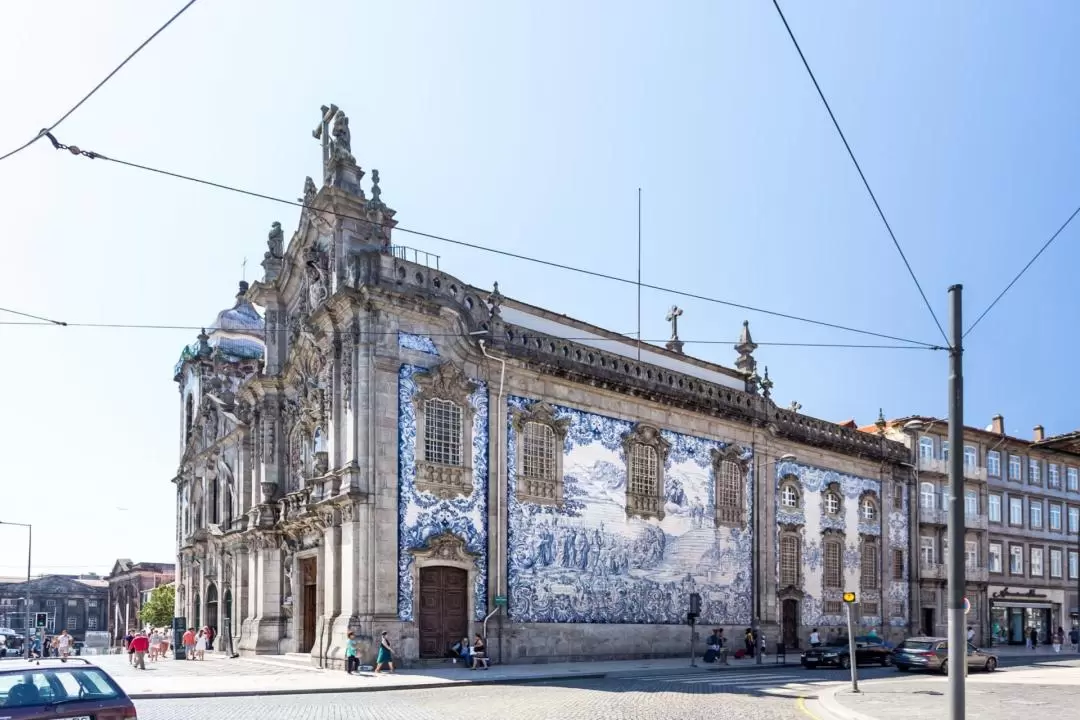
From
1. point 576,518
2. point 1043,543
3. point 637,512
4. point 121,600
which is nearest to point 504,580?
point 576,518

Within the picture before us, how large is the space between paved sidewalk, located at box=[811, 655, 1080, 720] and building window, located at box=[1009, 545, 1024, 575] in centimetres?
2874

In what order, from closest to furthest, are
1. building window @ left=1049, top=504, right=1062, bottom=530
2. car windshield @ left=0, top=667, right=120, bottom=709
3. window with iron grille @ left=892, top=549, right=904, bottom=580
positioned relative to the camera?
car windshield @ left=0, top=667, right=120, bottom=709 → window with iron grille @ left=892, top=549, right=904, bottom=580 → building window @ left=1049, top=504, right=1062, bottom=530

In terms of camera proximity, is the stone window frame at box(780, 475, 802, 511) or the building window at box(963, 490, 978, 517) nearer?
the stone window frame at box(780, 475, 802, 511)

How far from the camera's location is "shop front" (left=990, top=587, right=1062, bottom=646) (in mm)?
53344

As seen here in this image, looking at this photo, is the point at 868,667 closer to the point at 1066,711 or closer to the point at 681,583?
the point at 681,583

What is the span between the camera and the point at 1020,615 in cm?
5509

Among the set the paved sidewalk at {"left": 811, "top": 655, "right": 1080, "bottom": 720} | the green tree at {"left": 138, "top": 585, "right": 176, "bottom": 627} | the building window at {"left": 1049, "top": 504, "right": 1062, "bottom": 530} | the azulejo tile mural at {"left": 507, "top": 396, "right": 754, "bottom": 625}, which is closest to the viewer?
the paved sidewalk at {"left": 811, "top": 655, "right": 1080, "bottom": 720}

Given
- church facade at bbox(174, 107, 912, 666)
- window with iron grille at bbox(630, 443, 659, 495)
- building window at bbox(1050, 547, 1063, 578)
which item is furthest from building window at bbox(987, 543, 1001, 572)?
window with iron grille at bbox(630, 443, 659, 495)

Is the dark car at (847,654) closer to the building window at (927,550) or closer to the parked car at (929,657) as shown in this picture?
the parked car at (929,657)

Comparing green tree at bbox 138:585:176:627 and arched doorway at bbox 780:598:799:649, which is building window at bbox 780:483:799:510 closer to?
arched doorway at bbox 780:598:799:649

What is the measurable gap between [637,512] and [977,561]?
24825mm

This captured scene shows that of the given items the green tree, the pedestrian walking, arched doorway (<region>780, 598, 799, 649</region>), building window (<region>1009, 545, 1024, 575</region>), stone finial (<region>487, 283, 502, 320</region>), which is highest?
stone finial (<region>487, 283, 502, 320</region>)

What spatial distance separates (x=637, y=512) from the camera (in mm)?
→ 35781

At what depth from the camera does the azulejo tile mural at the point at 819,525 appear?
42438 mm
